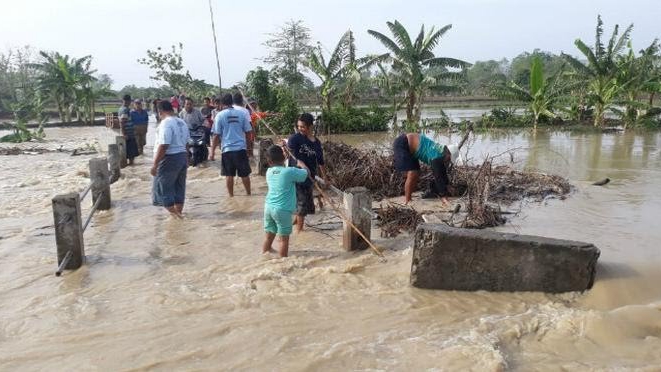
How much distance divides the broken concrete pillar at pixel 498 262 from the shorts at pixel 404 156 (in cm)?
306

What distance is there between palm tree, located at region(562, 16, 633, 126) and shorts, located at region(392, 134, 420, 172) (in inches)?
681

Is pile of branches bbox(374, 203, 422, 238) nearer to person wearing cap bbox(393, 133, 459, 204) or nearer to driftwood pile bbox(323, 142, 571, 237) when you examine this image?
person wearing cap bbox(393, 133, 459, 204)

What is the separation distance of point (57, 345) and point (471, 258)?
3272mm

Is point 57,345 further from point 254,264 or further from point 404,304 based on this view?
point 404,304

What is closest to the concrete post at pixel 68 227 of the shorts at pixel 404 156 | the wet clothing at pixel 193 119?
the shorts at pixel 404 156

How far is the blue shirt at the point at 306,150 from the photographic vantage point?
6246mm

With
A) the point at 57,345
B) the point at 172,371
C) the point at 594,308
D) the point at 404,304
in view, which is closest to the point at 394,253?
the point at 404,304

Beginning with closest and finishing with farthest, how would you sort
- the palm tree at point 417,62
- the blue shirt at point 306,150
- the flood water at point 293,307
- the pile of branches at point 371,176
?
the flood water at point 293,307 < the blue shirt at point 306,150 < the pile of branches at point 371,176 < the palm tree at point 417,62

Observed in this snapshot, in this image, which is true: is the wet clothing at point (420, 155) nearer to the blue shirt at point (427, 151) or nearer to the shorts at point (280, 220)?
the blue shirt at point (427, 151)

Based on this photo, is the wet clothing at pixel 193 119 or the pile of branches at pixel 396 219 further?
the wet clothing at pixel 193 119

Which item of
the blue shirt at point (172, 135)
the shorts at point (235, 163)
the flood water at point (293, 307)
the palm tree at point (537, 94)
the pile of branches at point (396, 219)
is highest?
the palm tree at point (537, 94)

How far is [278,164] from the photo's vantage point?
209 inches

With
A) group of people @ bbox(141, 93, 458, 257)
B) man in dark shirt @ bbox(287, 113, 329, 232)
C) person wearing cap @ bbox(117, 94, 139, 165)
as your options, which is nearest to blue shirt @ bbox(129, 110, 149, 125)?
person wearing cap @ bbox(117, 94, 139, 165)

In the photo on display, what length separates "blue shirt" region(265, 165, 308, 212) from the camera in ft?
17.1
